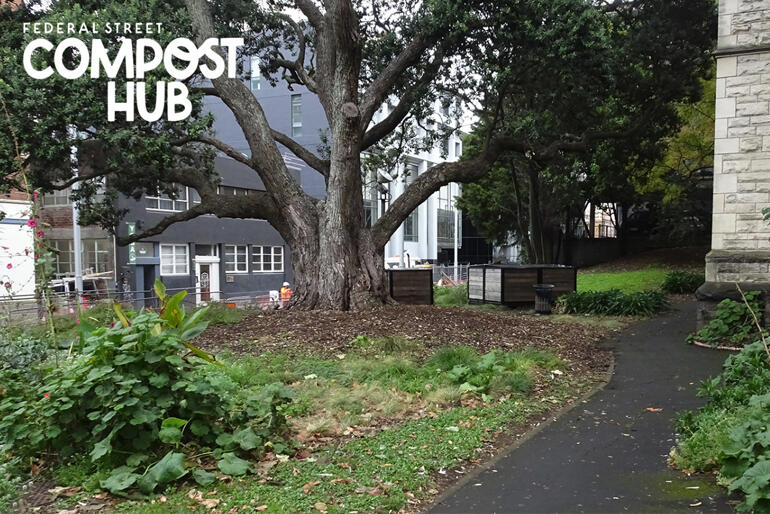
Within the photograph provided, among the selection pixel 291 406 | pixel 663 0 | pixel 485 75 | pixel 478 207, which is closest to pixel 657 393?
pixel 291 406

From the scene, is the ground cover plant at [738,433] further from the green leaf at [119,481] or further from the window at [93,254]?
the window at [93,254]

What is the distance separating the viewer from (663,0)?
15258 mm

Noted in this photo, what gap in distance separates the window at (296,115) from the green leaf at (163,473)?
133ft

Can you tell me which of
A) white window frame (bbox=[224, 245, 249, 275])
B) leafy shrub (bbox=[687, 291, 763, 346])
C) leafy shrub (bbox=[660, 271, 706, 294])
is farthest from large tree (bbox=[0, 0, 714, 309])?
white window frame (bbox=[224, 245, 249, 275])

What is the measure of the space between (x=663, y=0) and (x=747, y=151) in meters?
6.04

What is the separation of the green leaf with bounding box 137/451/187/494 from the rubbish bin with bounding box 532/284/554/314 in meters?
13.5

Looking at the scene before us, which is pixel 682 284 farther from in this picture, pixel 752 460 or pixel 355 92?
pixel 752 460

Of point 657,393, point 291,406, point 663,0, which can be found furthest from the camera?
point 663,0

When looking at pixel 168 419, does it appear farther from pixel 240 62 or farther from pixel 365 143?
pixel 240 62

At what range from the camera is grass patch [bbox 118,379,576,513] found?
→ 4.14m

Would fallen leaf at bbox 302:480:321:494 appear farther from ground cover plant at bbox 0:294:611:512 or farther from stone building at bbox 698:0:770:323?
stone building at bbox 698:0:770:323

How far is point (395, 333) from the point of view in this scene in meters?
9.78

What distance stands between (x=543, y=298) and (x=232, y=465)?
13.3 m

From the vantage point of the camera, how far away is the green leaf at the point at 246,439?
467cm
